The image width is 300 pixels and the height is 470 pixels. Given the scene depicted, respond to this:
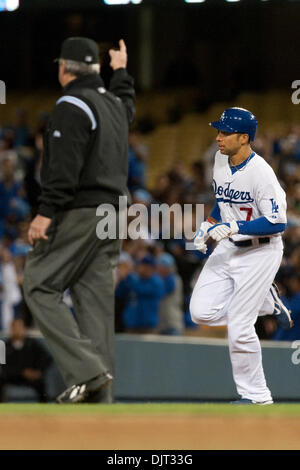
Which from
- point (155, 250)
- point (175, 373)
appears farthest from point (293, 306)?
point (155, 250)

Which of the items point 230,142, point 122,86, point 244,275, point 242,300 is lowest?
point 242,300

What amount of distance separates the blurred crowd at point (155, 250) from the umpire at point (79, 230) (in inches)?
139

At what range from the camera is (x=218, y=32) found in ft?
72.1

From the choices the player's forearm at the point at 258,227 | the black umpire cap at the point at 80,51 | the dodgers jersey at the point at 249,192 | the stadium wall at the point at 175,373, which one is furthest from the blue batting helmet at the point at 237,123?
the stadium wall at the point at 175,373

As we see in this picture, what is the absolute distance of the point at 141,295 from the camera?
35.2 feet

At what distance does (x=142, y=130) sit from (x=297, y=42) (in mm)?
4247

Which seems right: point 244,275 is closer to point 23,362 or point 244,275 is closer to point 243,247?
point 243,247

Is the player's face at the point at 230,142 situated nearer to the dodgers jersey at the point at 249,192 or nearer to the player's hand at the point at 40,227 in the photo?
the dodgers jersey at the point at 249,192

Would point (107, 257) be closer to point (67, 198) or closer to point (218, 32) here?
point (67, 198)

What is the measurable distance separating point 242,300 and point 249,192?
1.94 feet

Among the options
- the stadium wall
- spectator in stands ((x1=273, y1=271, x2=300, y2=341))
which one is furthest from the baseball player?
the stadium wall

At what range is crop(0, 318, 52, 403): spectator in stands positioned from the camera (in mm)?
10227

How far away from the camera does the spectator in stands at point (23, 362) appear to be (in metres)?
10.2

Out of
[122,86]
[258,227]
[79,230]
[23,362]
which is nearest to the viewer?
[258,227]
